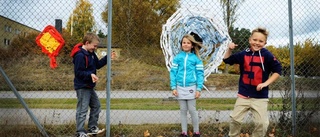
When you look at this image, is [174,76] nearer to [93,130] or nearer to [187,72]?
[187,72]

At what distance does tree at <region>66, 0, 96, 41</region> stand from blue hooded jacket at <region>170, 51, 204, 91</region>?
5.36 ft

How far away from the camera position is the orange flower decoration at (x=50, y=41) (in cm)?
539

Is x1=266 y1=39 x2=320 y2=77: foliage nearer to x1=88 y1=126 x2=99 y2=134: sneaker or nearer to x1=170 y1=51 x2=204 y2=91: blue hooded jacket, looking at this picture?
x1=170 y1=51 x2=204 y2=91: blue hooded jacket

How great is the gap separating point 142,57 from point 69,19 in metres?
1.38

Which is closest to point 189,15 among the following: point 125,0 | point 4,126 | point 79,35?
point 125,0

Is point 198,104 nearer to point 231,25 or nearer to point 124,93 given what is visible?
point 124,93

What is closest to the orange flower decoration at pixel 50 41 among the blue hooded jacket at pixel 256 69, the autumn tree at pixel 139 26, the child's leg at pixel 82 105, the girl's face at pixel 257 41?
the child's leg at pixel 82 105

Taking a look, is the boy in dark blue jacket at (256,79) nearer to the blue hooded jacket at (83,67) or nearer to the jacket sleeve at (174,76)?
the jacket sleeve at (174,76)

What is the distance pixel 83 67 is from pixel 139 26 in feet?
4.37

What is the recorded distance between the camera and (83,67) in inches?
198

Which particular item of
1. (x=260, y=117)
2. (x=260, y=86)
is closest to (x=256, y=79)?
(x=260, y=86)

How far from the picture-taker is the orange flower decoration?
5387 millimetres

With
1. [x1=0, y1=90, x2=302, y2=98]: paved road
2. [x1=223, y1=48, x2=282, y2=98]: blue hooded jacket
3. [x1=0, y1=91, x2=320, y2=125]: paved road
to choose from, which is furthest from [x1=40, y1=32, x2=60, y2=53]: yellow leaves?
[x1=223, y1=48, x2=282, y2=98]: blue hooded jacket

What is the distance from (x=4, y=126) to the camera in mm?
5316
